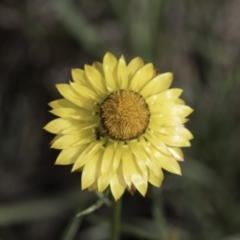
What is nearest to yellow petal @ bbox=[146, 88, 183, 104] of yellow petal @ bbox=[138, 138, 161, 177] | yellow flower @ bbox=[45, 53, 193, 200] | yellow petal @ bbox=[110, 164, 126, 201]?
yellow flower @ bbox=[45, 53, 193, 200]

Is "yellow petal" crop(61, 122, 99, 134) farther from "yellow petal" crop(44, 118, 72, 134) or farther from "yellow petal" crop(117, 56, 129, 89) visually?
"yellow petal" crop(117, 56, 129, 89)

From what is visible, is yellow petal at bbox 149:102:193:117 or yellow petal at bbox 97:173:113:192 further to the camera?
yellow petal at bbox 149:102:193:117

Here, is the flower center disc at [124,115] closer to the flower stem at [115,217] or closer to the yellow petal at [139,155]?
the yellow petal at [139,155]

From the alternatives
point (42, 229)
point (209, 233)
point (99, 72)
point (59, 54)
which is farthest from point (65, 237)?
point (59, 54)

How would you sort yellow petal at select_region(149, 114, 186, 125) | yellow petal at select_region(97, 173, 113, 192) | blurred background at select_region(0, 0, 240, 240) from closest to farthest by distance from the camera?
yellow petal at select_region(97, 173, 113, 192)
yellow petal at select_region(149, 114, 186, 125)
blurred background at select_region(0, 0, 240, 240)

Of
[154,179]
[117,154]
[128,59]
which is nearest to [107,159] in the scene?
[117,154]

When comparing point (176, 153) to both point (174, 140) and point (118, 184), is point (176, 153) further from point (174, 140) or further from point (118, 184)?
point (118, 184)

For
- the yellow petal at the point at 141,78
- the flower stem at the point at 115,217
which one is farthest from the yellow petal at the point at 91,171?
the yellow petal at the point at 141,78
